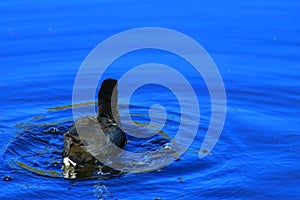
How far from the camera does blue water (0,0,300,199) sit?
8023 millimetres

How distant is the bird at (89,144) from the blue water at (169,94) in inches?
7.9

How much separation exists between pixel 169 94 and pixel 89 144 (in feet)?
9.20

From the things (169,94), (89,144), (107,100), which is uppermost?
(169,94)

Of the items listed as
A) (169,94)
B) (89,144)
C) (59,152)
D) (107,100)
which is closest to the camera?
(89,144)

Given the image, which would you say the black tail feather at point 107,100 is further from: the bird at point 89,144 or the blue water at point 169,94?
the blue water at point 169,94

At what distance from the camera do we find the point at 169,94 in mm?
11031

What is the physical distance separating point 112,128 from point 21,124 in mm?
1485

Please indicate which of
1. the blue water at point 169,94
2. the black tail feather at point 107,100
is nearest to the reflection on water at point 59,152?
the blue water at point 169,94

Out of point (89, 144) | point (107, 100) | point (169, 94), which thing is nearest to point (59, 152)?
point (89, 144)

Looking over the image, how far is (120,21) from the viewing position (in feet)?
45.0

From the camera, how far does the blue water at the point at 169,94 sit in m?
8.02

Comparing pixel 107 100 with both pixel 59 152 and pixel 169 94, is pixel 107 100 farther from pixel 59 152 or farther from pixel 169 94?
pixel 169 94

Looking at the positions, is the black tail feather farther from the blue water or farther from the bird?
the blue water

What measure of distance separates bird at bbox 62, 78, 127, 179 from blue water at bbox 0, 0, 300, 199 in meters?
0.20
